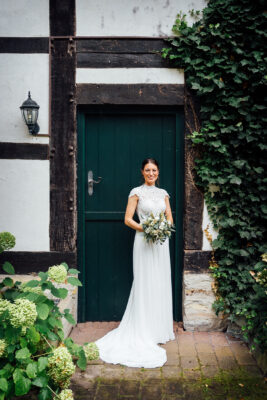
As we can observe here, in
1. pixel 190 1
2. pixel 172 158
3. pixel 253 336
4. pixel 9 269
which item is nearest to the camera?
pixel 9 269

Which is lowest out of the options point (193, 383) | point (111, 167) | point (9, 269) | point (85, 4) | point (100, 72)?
point (193, 383)

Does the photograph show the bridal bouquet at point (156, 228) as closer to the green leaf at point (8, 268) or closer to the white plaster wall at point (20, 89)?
the green leaf at point (8, 268)

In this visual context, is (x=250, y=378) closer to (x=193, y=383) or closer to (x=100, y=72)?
(x=193, y=383)

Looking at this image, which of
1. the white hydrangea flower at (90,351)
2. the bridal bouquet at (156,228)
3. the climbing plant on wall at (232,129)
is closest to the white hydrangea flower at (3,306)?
the white hydrangea flower at (90,351)

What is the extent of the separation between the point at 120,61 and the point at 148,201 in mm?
1521

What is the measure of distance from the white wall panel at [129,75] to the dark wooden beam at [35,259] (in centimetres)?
187

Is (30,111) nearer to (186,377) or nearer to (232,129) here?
(232,129)

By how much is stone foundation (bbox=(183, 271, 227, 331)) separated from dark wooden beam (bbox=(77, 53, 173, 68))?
2.24 meters

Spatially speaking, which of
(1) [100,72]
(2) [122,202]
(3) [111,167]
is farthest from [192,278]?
(1) [100,72]

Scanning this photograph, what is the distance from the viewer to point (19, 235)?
13.4 feet

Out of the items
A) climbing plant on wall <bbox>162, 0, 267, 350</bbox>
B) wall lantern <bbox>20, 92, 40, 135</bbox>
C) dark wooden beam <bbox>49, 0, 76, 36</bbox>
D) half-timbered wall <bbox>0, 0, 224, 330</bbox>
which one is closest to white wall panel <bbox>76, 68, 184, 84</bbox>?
half-timbered wall <bbox>0, 0, 224, 330</bbox>

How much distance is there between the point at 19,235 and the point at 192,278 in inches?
75.5

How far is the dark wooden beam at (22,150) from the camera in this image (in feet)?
13.2

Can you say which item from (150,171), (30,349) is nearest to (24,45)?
(150,171)
